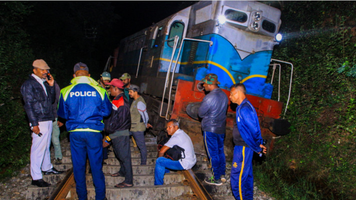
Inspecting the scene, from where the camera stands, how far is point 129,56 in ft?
32.1

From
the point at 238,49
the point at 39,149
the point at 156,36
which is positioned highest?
the point at 156,36

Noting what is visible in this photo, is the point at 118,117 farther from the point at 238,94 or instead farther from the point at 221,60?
the point at 221,60

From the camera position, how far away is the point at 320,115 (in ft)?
15.9

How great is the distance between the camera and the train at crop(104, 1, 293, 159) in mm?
4934

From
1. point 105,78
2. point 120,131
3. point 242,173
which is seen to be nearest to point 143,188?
point 120,131

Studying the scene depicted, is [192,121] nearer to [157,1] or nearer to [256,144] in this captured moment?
[256,144]

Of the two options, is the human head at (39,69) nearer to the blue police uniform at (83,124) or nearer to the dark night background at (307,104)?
the blue police uniform at (83,124)

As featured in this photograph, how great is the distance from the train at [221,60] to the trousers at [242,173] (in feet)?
5.88

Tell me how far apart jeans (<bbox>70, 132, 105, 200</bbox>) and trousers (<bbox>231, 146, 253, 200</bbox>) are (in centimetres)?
177

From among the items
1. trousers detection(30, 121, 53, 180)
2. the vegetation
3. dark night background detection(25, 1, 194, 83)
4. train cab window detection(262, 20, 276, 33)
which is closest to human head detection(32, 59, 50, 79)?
trousers detection(30, 121, 53, 180)

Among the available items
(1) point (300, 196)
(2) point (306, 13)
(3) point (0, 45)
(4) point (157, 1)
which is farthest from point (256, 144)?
(4) point (157, 1)

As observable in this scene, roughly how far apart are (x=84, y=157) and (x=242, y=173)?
205cm

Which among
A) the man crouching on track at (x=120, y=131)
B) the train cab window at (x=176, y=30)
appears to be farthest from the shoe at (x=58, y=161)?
the train cab window at (x=176, y=30)

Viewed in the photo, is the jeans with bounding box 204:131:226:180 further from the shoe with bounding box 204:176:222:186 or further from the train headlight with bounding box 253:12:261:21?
the train headlight with bounding box 253:12:261:21
